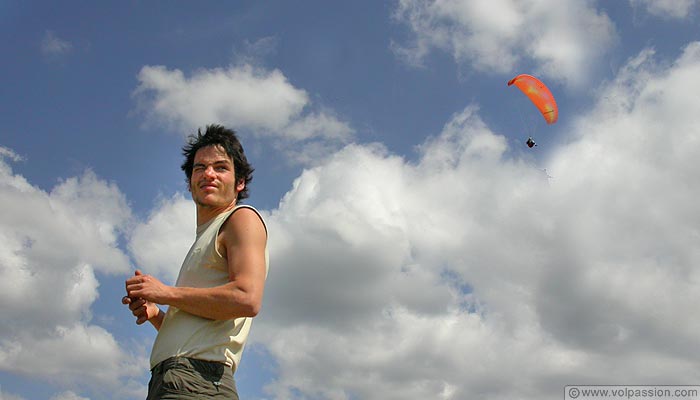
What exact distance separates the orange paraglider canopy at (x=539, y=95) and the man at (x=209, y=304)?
44430 millimetres

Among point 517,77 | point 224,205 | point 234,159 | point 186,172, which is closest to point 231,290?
point 224,205

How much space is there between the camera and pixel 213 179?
5.37 metres

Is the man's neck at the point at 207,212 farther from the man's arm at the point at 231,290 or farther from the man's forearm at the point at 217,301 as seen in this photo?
the man's forearm at the point at 217,301

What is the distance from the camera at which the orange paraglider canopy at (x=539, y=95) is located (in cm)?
4684

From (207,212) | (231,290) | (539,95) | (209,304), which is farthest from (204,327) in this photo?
(539,95)

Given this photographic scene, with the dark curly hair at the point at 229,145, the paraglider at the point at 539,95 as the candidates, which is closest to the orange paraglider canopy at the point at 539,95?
the paraglider at the point at 539,95

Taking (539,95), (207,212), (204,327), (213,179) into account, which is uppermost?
(539,95)

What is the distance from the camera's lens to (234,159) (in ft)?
18.4

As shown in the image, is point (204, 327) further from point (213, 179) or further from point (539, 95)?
point (539, 95)

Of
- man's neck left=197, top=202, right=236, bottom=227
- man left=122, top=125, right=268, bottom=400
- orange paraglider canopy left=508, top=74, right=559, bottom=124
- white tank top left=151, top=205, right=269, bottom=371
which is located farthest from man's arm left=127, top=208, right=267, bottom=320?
orange paraglider canopy left=508, top=74, right=559, bottom=124

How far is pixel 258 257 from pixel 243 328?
57 cm

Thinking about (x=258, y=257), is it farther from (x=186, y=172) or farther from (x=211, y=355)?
(x=186, y=172)

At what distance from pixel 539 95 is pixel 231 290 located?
45.4 m

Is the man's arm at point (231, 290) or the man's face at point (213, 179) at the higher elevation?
A: the man's face at point (213, 179)
